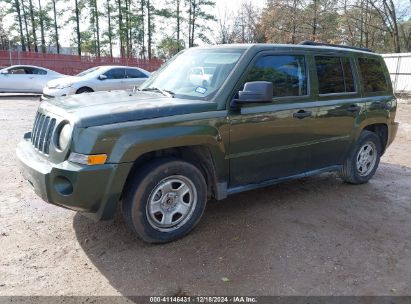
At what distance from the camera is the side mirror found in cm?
384

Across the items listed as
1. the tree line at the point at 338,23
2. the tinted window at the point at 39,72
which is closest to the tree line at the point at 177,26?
the tree line at the point at 338,23

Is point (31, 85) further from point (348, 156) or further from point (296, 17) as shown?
point (296, 17)

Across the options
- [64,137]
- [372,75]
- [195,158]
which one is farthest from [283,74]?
[64,137]

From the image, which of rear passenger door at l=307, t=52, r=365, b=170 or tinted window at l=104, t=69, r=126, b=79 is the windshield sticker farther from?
tinted window at l=104, t=69, r=126, b=79

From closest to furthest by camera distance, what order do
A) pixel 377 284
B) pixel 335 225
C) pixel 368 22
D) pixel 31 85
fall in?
pixel 377 284, pixel 335 225, pixel 31 85, pixel 368 22

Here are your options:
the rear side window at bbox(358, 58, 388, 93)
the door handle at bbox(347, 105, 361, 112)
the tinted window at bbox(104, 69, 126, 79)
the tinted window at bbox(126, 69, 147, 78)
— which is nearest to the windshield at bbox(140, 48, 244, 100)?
the door handle at bbox(347, 105, 361, 112)

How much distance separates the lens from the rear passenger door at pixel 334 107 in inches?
192

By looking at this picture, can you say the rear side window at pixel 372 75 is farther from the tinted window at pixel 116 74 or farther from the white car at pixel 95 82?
the tinted window at pixel 116 74

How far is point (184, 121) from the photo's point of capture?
3.69 m

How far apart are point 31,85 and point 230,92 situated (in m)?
15.2

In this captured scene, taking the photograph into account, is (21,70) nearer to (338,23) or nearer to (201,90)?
(201,90)

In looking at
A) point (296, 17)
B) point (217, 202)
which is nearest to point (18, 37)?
point (296, 17)

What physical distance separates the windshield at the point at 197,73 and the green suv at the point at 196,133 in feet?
0.05

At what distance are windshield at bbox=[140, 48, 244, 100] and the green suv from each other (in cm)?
2
